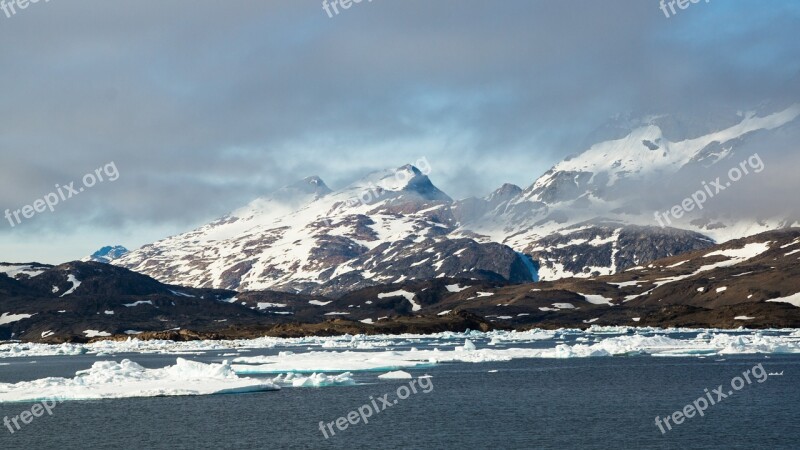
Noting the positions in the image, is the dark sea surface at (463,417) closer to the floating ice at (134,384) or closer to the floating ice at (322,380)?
the floating ice at (322,380)

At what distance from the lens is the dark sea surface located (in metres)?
54.3

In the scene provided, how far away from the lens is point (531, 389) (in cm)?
8125

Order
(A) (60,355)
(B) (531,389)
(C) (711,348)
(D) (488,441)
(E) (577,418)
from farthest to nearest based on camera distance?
1. (A) (60,355)
2. (C) (711,348)
3. (B) (531,389)
4. (E) (577,418)
5. (D) (488,441)

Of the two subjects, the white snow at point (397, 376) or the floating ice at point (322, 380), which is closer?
the floating ice at point (322, 380)

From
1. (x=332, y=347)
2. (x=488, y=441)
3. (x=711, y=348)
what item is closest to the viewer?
(x=488, y=441)

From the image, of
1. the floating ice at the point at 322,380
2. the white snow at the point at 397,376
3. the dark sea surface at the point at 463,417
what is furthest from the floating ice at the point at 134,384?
the white snow at the point at 397,376

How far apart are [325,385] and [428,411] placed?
63.8 ft

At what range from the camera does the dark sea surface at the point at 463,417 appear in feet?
178

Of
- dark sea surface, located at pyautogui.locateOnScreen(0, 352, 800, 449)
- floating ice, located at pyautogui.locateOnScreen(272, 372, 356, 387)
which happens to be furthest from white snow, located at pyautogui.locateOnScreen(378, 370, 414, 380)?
floating ice, located at pyautogui.locateOnScreen(272, 372, 356, 387)

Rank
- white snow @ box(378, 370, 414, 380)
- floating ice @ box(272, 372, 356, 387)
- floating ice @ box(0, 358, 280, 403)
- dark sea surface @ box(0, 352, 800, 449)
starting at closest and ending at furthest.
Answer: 1. dark sea surface @ box(0, 352, 800, 449)
2. floating ice @ box(0, 358, 280, 403)
3. floating ice @ box(272, 372, 356, 387)
4. white snow @ box(378, 370, 414, 380)

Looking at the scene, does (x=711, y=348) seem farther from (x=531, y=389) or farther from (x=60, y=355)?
(x=60, y=355)

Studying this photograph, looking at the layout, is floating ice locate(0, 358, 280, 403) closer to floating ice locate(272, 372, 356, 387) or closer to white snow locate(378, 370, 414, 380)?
floating ice locate(272, 372, 356, 387)

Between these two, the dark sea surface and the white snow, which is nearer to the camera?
the dark sea surface

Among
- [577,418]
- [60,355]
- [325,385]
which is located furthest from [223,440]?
[60,355]
